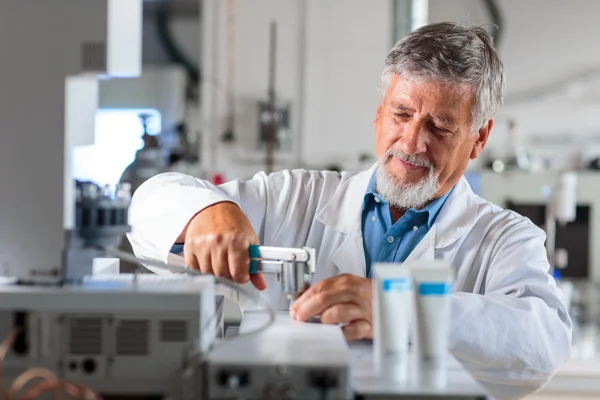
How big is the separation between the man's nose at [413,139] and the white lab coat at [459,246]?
0.19m

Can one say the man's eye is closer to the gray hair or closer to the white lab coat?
the gray hair

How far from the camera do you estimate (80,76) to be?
40.1 inches

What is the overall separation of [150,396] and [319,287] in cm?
33

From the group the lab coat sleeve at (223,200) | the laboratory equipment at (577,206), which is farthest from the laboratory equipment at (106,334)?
the laboratory equipment at (577,206)

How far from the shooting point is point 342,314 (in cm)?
110

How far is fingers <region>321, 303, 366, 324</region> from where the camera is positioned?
1097 millimetres

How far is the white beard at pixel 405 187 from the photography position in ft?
5.00

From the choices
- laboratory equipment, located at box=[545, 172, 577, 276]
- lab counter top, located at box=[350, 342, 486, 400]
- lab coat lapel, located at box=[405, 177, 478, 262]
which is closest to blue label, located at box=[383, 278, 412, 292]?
lab counter top, located at box=[350, 342, 486, 400]

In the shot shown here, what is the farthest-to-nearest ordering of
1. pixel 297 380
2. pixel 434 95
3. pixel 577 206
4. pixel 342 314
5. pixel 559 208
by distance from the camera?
pixel 577 206, pixel 559 208, pixel 434 95, pixel 342 314, pixel 297 380

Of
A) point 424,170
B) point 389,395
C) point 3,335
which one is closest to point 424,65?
point 424,170

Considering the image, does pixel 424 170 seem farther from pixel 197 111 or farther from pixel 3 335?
pixel 197 111

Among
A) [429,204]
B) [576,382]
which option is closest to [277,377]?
[429,204]

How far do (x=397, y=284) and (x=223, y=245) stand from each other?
1.01ft

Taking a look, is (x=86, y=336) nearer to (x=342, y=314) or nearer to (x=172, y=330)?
(x=172, y=330)
